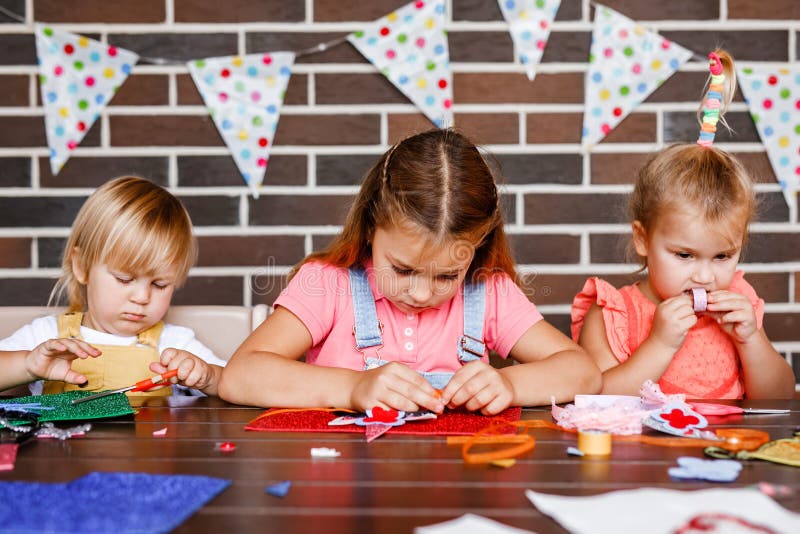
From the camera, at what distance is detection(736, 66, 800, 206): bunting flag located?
7.58 feet

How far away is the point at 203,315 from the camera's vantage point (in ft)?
6.48

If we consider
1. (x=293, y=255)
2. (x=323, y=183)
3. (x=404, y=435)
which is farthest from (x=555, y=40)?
(x=404, y=435)

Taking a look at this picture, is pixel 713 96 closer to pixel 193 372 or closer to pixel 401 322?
pixel 401 322

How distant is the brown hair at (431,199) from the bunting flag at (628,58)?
2.60 feet

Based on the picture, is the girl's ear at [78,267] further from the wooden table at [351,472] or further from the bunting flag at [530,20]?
the bunting flag at [530,20]

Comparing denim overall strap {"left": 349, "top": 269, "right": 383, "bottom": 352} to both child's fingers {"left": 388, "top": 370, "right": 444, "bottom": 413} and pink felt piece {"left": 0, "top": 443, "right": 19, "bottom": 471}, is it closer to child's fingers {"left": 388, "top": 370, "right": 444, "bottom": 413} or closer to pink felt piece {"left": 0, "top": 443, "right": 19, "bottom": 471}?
child's fingers {"left": 388, "top": 370, "right": 444, "bottom": 413}

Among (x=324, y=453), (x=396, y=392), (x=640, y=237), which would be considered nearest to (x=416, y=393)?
(x=396, y=392)

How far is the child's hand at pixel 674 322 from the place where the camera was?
174 cm

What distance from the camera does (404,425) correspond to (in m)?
1.25

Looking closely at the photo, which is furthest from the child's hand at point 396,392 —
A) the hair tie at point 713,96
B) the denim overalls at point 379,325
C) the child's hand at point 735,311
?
the hair tie at point 713,96

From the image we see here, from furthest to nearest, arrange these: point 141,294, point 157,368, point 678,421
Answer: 1. point 141,294
2. point 157,368
3. point 678,421

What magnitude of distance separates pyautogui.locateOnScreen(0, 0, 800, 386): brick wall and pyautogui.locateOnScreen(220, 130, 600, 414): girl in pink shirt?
1.94ft

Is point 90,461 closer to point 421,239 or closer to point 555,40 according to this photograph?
point 421,239

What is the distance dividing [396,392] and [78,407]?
522mm
